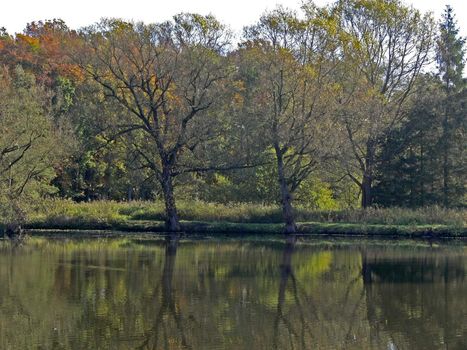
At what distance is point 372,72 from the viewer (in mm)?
48000

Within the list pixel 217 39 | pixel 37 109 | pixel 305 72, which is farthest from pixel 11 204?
pixel 305 72

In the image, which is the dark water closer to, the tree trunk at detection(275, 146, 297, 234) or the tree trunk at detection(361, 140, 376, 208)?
the tree trunk at detection(275, 146, 297, 234)

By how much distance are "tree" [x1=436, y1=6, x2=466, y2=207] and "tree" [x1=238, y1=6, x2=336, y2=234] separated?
29.8 ft

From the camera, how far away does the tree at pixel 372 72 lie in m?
44.8

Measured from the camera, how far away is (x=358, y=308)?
19797 mm

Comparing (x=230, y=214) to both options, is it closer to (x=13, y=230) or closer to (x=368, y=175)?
(x=368, y=175)

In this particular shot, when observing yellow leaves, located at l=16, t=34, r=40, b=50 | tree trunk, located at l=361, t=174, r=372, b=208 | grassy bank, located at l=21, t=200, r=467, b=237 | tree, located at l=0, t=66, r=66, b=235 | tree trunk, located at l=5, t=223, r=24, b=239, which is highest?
yellow leaves, located at l=16, t=34, r=40, b=50

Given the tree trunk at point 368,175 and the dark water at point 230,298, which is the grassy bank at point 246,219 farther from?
the dark water at point 230,298

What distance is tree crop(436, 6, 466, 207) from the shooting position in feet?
159

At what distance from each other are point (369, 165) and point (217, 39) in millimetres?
12366

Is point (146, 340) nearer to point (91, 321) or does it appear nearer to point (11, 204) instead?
point (91, 321)

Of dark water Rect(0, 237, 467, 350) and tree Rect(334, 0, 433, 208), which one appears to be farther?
tree Rect(334, 0, 433, 208)

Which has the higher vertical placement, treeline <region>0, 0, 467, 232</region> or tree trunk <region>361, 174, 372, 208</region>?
treeline <region>0, 0, 467, 232</region>

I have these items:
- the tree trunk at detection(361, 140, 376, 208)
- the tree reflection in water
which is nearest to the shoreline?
the tree trunk at detection(361, 140, 376, 208)
